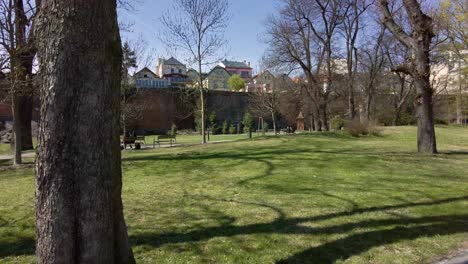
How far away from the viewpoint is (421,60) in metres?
12.2

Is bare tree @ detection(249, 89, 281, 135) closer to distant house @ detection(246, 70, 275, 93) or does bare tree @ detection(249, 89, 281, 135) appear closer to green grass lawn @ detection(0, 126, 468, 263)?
distant house @ detection(246, 70, 275, 93)

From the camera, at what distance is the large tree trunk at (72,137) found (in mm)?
2848

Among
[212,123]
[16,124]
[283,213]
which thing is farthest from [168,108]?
[283,213]

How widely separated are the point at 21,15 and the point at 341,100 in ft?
133

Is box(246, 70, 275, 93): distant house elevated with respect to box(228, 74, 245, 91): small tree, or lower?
lower

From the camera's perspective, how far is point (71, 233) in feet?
9.38

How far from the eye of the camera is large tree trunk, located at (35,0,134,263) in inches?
112

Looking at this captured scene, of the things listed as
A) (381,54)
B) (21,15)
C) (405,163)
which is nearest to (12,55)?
(21,15)

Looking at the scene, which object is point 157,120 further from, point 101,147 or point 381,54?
point 101,147

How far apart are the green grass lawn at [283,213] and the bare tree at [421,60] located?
8.89ft

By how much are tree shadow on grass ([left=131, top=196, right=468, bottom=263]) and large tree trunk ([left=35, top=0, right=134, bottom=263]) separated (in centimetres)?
159

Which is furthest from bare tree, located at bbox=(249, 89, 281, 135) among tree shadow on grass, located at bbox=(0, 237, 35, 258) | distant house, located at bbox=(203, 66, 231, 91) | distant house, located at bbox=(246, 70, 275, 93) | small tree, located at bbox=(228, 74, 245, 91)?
distant house, located at bbox=(203, 66, 231, 91)

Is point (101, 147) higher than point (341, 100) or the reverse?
the reverse

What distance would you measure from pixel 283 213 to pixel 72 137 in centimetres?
358
